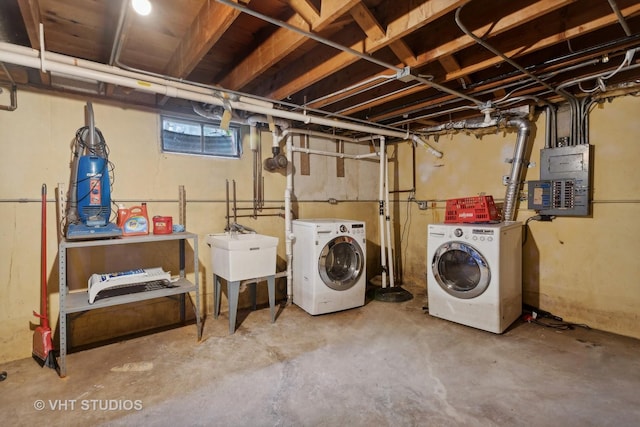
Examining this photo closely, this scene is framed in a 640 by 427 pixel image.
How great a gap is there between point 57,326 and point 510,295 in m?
3.96

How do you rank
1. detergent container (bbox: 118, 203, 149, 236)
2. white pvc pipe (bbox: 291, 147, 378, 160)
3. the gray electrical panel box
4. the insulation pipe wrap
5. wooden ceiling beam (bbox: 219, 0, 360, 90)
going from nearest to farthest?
wooden ceiling beam (bbox: 219, 0, 360, 90)
detergent container (bbox: 118, 203, 149, 236)
the gray electrical panel box
the insulation pipe wrap
white pvc pipe (bbox: 291, 147, 378, 160)

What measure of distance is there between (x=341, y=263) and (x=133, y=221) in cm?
215

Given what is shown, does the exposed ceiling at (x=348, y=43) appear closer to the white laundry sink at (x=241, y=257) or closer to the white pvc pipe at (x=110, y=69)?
the white pvc pipe at (x=110, y=69)

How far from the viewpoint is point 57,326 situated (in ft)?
8.40

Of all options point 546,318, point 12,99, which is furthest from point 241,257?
point 546,318

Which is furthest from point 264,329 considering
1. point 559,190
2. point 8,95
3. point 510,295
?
point 559,190

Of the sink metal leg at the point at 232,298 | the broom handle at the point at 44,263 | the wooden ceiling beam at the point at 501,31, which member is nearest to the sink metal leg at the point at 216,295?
the sink metal leg at the point at 232,298

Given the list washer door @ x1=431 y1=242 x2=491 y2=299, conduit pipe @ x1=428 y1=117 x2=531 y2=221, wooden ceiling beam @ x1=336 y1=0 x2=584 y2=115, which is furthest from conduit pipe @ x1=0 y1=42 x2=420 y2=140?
conduit pipe @ x1=428 y1=117 x2=531 y2=221

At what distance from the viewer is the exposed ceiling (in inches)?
68.6

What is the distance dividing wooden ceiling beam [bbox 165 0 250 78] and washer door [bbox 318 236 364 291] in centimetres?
204

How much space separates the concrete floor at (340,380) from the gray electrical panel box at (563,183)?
116cm

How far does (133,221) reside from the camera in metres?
2.49

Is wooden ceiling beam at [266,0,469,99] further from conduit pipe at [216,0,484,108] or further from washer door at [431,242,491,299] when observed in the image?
washer door at [431,242,491,299]

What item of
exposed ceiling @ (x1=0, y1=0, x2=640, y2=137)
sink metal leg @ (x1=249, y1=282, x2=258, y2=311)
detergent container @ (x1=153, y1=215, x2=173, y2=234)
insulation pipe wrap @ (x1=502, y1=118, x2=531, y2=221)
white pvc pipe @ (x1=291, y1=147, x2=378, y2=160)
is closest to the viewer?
exposed ceiling @ (x1=0, y1=0, x2=640, y2=137)
